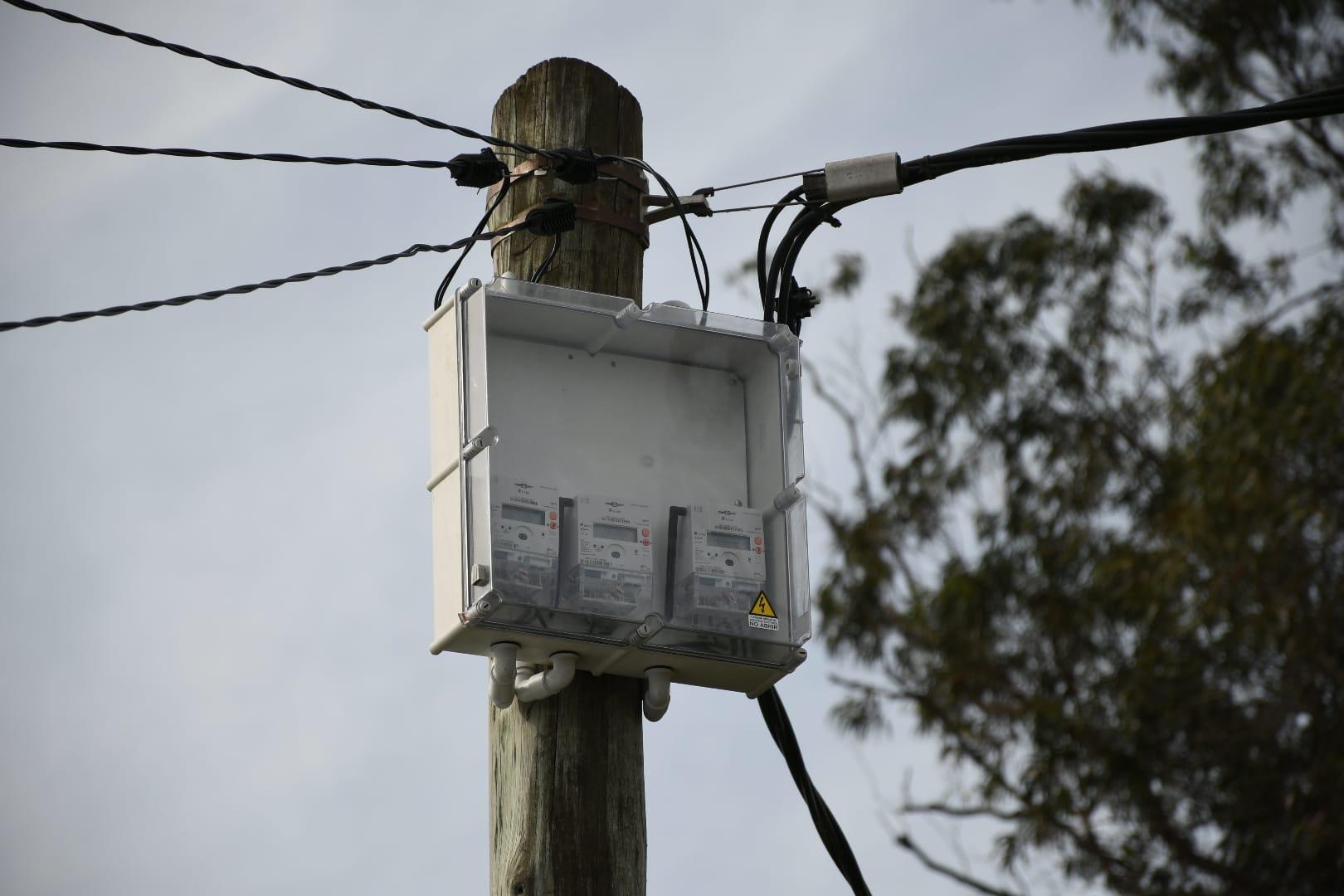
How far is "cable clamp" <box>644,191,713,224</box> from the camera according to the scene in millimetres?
4707

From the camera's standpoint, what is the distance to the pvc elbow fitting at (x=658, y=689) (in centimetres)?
407

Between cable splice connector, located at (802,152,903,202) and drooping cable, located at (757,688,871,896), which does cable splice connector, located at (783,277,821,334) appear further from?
drooping cable, located at (757,688,871,896)

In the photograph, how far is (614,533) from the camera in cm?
397

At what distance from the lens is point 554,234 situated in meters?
4.42

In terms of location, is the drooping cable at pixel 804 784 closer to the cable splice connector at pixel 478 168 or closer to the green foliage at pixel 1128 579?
the cable splice connector at pixel 478 168

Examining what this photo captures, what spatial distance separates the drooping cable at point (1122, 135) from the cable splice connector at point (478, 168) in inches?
41.6

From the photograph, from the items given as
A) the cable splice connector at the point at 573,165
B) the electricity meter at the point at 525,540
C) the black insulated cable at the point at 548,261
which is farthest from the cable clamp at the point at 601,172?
the electricity meter at the point at 525,540

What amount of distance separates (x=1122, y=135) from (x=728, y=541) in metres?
1.43

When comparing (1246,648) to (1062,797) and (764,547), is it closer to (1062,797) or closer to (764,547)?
(1062,797)

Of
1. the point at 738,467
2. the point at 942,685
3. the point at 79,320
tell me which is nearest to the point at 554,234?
the point at 738,467

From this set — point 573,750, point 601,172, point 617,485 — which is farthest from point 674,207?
point 573,750

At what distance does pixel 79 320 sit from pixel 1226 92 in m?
15.2

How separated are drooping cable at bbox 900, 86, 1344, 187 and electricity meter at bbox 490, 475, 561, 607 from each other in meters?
1.43

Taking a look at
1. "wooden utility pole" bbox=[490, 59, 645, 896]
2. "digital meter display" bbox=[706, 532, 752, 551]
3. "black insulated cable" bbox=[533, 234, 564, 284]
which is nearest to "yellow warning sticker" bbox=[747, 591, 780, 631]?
"digital meter display" bbox=[706, 532, 752, 551]
